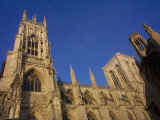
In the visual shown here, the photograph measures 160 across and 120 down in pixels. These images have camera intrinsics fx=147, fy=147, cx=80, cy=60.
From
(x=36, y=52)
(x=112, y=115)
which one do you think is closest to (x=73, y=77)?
(x=36, y=52)

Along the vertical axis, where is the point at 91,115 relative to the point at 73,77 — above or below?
below

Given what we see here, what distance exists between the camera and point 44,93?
19.6 metres

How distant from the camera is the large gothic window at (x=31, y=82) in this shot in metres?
19.7

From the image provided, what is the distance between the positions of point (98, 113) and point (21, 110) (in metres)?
11.2

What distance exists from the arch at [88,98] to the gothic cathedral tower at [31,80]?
23.7 feet

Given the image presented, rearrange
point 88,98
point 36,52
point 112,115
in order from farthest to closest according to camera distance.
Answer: point 36,52, point 88,98, point 112,115

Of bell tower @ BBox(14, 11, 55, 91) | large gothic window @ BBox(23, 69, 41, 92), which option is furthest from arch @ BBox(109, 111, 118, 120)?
large gothic window @ BBox(23, 69, 41, 92)

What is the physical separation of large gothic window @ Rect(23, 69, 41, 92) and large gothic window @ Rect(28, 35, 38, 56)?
16.5 ft

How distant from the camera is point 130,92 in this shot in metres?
31.3

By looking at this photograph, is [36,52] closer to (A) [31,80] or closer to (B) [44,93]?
(A) [31,80]

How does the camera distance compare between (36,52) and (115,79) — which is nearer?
(36,52)

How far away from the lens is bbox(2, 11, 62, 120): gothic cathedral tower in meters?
16.4

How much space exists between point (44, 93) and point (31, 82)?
258cm

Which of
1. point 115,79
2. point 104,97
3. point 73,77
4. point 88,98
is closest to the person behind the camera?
point 73,77
